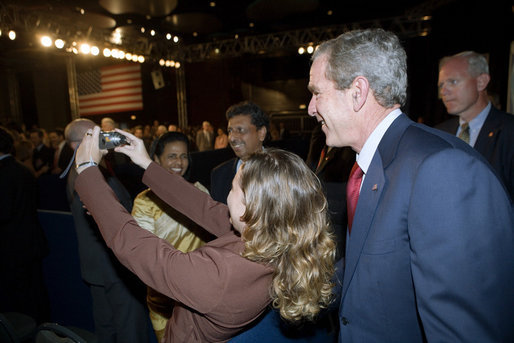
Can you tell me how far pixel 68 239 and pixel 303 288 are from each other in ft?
8.31

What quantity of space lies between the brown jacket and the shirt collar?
0.50 metres

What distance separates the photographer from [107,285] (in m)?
2.01

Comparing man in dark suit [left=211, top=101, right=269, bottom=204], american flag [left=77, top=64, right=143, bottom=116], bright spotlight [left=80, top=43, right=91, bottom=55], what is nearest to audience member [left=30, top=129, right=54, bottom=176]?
bright spotlight [left=80, top=43, right=91, bottom=55]

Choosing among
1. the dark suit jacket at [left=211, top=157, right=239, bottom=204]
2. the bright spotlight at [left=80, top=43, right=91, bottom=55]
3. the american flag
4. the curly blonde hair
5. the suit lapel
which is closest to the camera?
the suit lapel

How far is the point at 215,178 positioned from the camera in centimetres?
246

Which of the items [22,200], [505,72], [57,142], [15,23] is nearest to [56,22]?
[15,23]

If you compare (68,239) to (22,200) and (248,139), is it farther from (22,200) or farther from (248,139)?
(248,139)

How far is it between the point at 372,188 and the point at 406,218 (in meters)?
0.14

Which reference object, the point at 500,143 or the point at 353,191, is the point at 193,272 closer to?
the point at 353,191

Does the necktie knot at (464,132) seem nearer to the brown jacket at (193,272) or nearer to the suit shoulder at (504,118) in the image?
the suit shoulder at (504,118)

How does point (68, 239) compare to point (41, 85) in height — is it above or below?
below

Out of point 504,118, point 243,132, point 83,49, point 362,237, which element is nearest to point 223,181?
point 243,132

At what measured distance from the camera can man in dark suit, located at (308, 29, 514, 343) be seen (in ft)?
2.40

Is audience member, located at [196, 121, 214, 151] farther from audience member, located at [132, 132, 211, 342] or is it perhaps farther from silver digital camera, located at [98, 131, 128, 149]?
silver digital camera, located at [98, 131, 128, 149]
